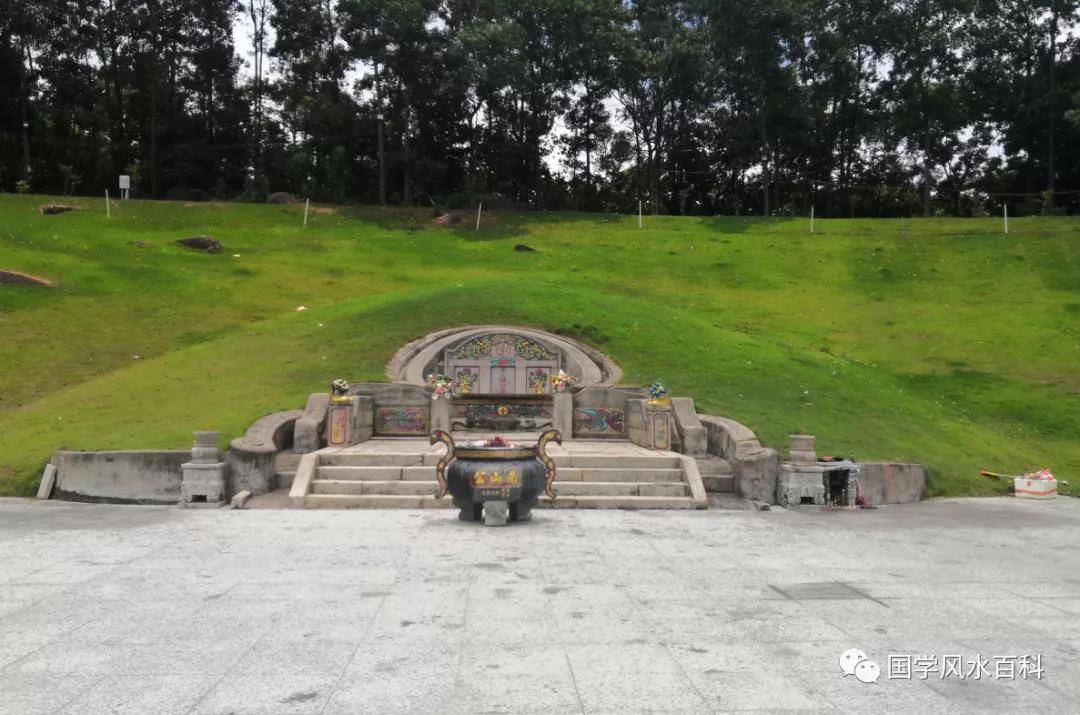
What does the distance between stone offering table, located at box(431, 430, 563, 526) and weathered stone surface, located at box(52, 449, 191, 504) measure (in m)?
5.42

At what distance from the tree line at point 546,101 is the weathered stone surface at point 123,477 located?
3419 centimetres

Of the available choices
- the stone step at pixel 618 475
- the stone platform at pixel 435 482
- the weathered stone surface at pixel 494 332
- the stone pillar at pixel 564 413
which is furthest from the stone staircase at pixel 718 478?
the weathered stone surface at pixel 494 332

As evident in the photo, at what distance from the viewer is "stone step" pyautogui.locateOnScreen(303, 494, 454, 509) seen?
12844mm

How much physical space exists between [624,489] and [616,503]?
1.87ft

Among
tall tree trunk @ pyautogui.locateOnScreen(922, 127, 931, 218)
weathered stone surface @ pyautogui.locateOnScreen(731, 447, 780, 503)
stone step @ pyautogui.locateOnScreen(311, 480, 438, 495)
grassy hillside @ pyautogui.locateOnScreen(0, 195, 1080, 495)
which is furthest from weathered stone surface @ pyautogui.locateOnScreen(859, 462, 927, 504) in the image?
tall tree trunk @ pyautogui.locateOnScreen(922, 127, 931, 218)

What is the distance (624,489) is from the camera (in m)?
13.7

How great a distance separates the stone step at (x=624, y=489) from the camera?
1354cm

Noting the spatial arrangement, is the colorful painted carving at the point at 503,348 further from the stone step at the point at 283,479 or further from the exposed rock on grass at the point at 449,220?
the exposed rock on grass at the point at 449,220

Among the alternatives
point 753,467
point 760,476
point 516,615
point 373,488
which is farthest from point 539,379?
point 516,615

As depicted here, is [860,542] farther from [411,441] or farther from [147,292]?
[147,292]

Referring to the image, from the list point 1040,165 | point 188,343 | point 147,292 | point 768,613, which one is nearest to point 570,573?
point 768,613

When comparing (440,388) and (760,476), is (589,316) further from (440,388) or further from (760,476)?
(760,476)

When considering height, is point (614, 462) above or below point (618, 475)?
above

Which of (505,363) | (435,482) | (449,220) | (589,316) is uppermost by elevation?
(449,220)
